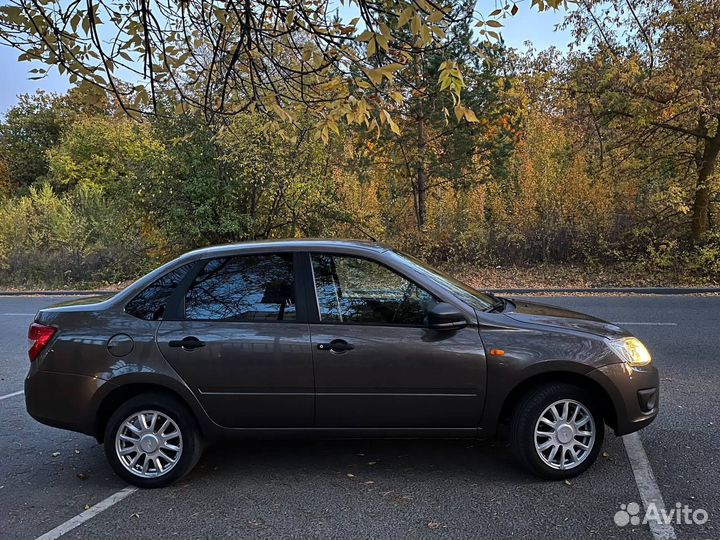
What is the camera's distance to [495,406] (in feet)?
11.2

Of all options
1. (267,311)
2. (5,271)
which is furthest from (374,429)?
(5,271)

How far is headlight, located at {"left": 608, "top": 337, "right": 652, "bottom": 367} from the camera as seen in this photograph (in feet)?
11.4

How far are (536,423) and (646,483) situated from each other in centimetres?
80

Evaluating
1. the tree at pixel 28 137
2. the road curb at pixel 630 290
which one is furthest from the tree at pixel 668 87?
the tree at pixel 28 137

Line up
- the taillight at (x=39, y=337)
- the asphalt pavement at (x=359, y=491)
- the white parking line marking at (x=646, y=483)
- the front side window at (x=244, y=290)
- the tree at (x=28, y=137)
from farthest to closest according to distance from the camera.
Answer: the tree at (x=28, y=137) < the taillight at (x=39, y=337) < the front side window at (x=244, y=290) < the asphalt pavement at (x=359, y=491) < the white parking line marking at (x=646, y=483)

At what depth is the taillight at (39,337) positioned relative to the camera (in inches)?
145

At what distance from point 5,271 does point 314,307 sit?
2126cm

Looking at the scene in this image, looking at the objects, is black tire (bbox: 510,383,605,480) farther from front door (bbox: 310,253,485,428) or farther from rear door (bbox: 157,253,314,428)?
rear door (bbox: 157,253,314,428)

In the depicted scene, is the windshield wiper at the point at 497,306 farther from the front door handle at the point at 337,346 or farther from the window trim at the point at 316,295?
the front door handle at the point at 337,346

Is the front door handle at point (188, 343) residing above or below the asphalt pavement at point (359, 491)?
above

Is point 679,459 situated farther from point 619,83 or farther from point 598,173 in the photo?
point 598,173

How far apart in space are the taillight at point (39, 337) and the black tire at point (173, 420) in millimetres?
727

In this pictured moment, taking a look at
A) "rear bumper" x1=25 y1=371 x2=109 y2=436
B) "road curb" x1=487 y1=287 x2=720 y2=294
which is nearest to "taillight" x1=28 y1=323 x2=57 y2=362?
"rear bumper" x1=25 y1=371 x2=109 y2=436

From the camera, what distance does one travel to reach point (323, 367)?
3438 mm
